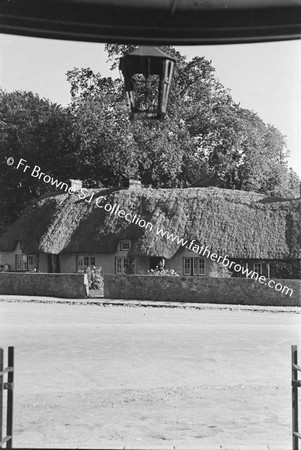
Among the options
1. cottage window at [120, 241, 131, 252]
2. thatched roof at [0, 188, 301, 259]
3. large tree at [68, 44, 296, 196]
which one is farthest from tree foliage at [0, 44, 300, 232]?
cottage window at [120, 241, 131, 252]

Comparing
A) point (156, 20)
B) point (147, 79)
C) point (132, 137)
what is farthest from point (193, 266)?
point (156, 20)

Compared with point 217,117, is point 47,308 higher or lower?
lower

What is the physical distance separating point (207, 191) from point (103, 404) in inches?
1031

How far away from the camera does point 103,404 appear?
812cm

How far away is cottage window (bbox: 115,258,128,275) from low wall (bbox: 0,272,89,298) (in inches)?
186

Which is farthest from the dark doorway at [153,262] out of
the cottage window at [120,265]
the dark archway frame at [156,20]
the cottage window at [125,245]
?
the dark archway frame at [156,20]

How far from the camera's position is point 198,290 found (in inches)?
1051

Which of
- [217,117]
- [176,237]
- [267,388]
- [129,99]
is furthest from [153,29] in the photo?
[176,237]

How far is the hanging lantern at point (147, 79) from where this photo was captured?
496 centimetres

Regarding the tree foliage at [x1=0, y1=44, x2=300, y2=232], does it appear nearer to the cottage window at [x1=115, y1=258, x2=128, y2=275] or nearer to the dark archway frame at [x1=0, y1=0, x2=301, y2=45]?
the dark archway frame at [x1=0, y1=0, x2=301, y2=45]

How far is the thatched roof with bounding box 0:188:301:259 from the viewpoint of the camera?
30.9m

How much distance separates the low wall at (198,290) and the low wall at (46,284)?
4.34 feet

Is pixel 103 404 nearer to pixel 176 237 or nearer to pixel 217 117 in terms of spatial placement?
pixel 217 117

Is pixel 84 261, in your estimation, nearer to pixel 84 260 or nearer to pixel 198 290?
pixel 84 260
